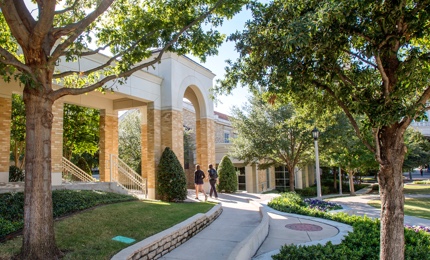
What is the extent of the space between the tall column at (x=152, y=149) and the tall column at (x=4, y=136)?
16.8 feet

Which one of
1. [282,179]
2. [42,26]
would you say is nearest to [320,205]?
[42,26]

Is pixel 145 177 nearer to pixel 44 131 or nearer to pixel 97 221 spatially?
pixel 97 221

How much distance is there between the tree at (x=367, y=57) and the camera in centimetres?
429

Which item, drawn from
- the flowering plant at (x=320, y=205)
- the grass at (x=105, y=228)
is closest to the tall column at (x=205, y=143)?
the flowering plant at (x=320, y=205)

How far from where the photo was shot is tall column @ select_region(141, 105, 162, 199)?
1326 cm

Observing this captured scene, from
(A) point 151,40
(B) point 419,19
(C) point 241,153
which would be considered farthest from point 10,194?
(C) point 241,153

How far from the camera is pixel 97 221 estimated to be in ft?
23.6

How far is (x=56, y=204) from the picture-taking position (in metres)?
7.84

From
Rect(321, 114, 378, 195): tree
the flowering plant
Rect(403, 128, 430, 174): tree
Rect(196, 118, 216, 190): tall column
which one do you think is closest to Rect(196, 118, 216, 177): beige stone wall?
Rect(196, 118, 216, 190): tall column

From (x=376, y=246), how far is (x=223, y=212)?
5.74 meters

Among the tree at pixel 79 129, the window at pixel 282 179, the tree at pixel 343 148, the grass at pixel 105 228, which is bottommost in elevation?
the window at pixel 282 179

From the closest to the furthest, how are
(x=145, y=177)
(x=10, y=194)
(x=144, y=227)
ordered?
1. (x=144, y=227)
2. (x=10, y=194)
3. (x=145, y=177)

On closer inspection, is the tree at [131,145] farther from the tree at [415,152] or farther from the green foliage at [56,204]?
the tree at [415,152]

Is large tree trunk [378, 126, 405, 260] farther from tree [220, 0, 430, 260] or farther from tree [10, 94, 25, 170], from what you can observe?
tree [10, 94, 25, 170]
